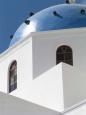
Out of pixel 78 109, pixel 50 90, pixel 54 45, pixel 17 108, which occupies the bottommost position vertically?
pixel 50 90

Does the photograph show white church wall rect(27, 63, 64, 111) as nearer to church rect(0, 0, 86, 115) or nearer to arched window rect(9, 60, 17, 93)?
church rect(0, 0, 86, 115)

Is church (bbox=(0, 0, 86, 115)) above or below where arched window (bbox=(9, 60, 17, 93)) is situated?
above

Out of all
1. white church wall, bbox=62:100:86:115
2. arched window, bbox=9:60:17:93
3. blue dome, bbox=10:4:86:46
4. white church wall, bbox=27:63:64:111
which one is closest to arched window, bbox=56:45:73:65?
blue dome, bbox=10:4:86:46

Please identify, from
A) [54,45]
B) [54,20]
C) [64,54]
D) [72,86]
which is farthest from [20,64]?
[72,86]

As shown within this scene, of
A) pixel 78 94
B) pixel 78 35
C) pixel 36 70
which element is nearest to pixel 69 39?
pixel 78 35

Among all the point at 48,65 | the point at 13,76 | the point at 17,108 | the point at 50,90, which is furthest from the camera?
the point at 13,76

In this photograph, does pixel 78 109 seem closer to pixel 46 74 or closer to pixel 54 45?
pixel 46 74

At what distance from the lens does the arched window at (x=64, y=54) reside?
17.8 meters

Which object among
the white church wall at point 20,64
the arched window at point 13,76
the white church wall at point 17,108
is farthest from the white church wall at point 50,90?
the arched window at point 13,76

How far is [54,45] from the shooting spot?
17891 mm

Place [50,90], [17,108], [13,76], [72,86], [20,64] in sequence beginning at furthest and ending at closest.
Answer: [13,76] → [20,64] → [50,90] → [72,86] → [17,108]

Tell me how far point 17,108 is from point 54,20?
5969 millimetres

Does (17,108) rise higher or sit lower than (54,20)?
lower

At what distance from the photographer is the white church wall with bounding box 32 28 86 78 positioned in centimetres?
1752
